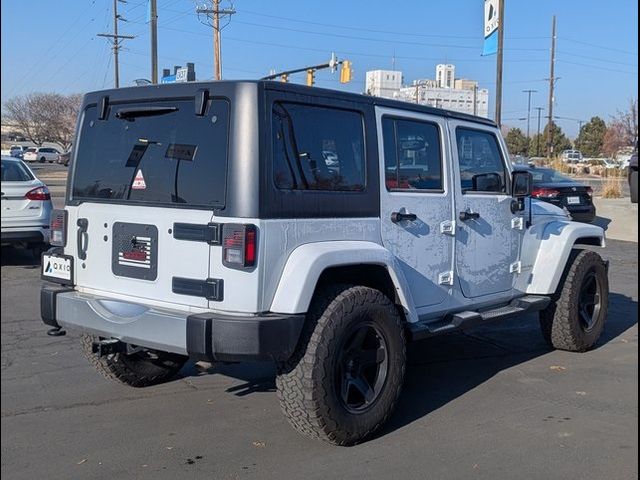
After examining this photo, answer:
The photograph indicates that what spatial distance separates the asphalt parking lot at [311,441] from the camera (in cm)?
405

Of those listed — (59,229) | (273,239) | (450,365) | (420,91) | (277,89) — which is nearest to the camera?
(273,239)

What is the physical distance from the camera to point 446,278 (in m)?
5.22

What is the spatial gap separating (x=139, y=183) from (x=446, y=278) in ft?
7.49

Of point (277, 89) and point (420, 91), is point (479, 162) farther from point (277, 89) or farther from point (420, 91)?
point (420, 91)

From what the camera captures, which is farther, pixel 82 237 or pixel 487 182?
pixel 487 182

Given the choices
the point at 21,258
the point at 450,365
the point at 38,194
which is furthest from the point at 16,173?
the point at 450,365

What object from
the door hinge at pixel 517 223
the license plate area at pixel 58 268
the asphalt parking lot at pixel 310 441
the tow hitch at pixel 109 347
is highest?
the door hinge at pixel 517 223

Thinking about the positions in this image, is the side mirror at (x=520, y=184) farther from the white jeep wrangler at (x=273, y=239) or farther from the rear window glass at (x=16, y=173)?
the rear window glass at (x=16, y=173)

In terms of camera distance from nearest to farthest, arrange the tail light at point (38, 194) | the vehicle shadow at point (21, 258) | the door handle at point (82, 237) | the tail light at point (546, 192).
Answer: the door handle at point (82, 237), the tail light at point (38, 194), the vehicle shadow at point (21, 258), the tail light at point (546, 192)

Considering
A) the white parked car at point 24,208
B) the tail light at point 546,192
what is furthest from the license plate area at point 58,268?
the tail light at point 546,192

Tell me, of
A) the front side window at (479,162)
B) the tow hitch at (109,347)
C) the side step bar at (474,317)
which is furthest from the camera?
the front side window at (479,162)

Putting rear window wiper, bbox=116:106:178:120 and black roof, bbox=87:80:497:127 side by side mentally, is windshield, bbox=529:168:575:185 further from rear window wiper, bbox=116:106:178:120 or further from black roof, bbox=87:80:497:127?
rear window wiper, bbox=116:106:178:120

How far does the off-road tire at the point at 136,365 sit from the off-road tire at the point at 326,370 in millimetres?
1337

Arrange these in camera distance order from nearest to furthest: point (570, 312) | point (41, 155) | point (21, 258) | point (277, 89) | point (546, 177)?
point (277, 89)
point (570, 312)
point (21, 258)
point (546, 177)
point (41, 155)
